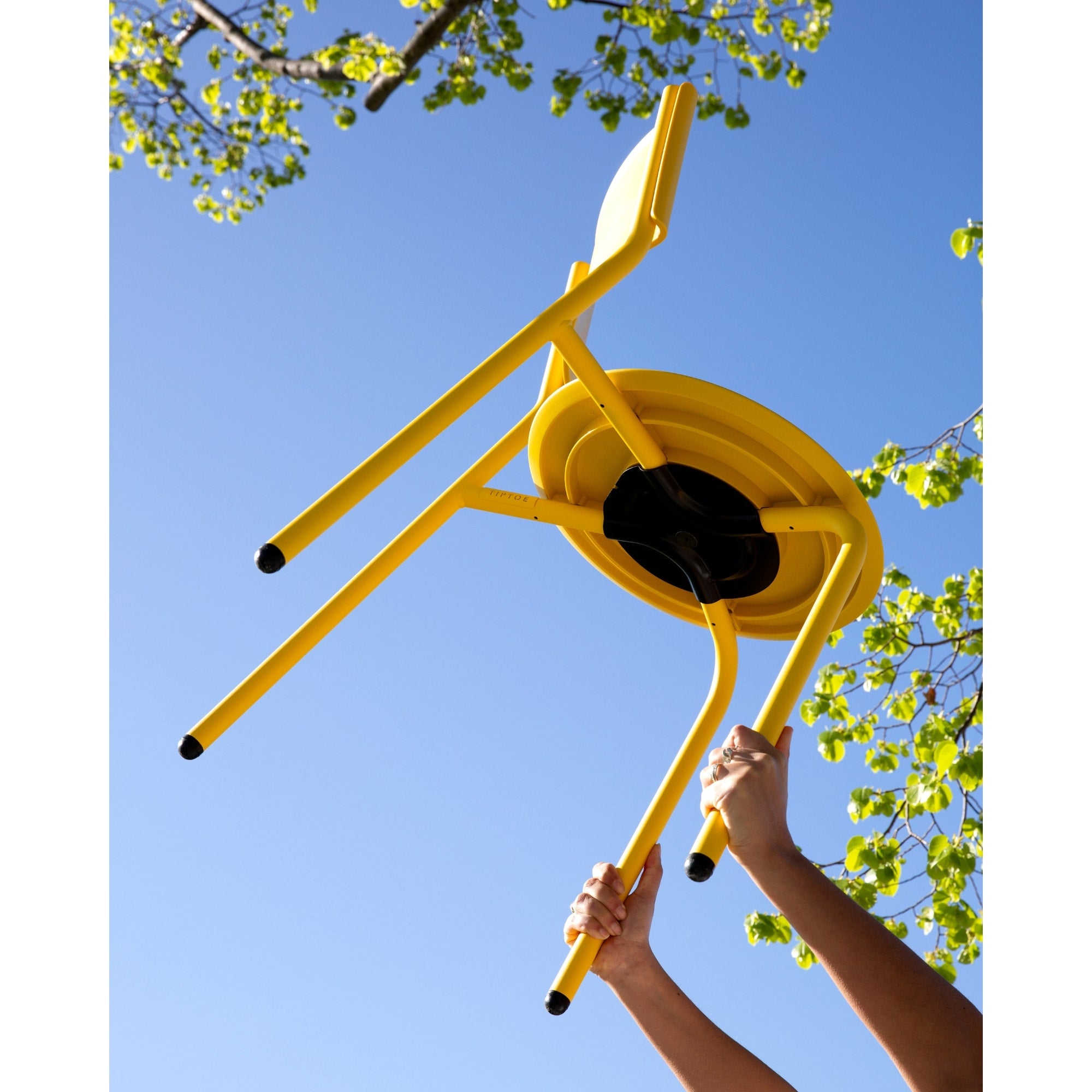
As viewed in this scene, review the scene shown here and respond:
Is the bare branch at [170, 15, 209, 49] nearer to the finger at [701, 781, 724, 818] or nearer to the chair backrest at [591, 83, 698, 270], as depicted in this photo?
the chair backrest at [591, 83, 698, 270]

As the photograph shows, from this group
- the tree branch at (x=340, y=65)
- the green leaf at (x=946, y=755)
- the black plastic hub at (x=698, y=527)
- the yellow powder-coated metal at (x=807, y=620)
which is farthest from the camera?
the tree branch at (x=340, y=65)

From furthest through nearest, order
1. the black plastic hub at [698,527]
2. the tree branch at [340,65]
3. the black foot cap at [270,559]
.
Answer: the tree branch at [340,65] → the black plastic hub at [698,527] → the black foot cap at [270,559]

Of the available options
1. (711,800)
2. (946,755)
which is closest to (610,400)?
(711,800)

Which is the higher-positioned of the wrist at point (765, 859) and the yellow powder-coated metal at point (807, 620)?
the yellow powder-coated metal at point (807, 620)

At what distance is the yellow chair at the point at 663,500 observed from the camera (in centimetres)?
205

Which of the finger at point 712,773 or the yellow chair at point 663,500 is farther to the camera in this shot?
the yellow chair at point 663,500

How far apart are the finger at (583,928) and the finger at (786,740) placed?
0.49 meters

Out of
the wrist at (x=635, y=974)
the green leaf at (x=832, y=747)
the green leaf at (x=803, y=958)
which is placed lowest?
the wrist at (x=635, y=974)

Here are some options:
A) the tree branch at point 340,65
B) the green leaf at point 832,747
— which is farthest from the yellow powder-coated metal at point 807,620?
the tree branch at point 340,65

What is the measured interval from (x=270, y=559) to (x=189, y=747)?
600 millimetres

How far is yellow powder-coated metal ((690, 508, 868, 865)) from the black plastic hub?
0.10 metres

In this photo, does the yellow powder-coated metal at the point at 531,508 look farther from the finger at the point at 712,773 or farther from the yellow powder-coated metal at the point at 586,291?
the finger at the point at 712,773
